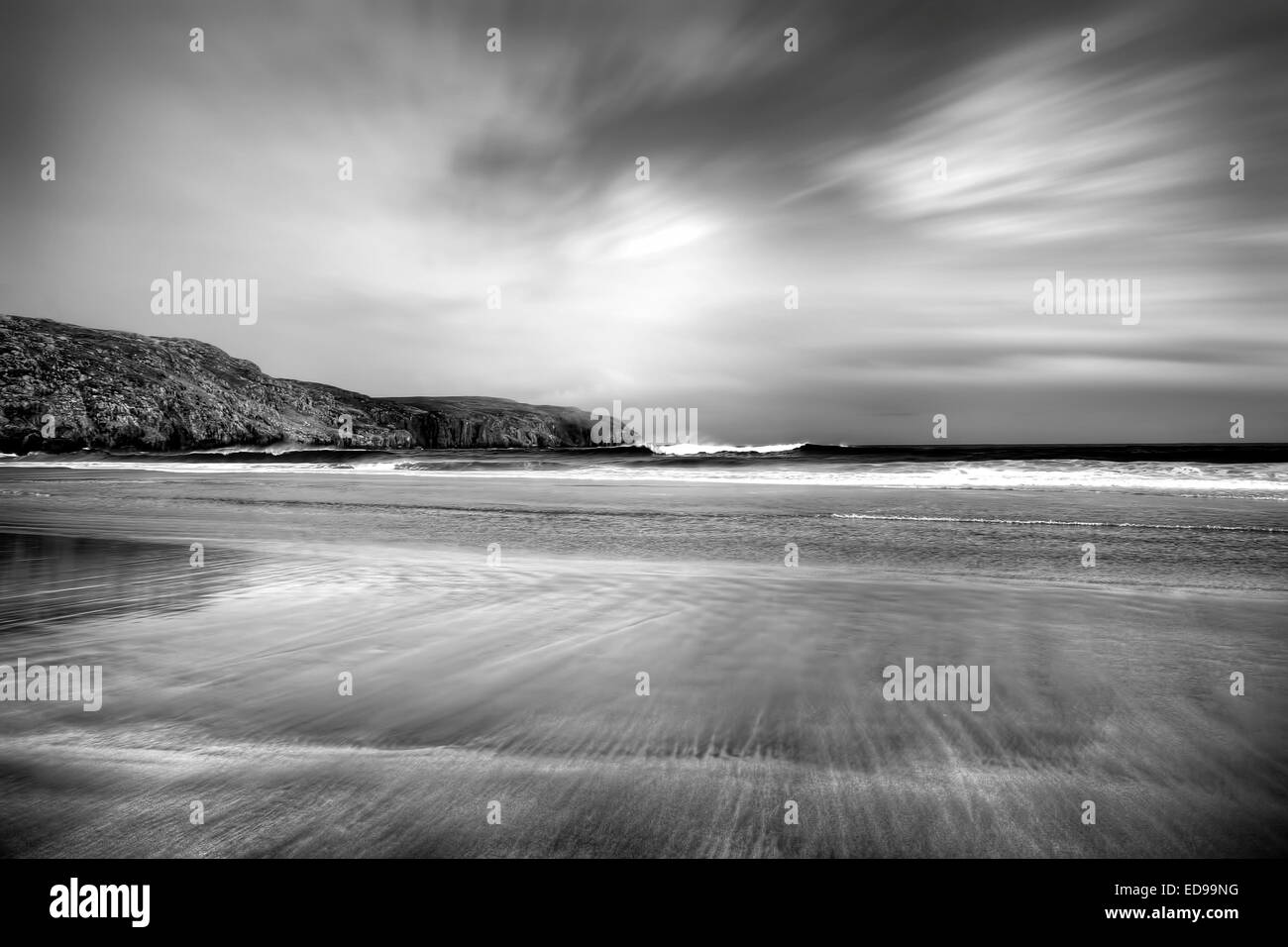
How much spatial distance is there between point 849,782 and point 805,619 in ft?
8.73

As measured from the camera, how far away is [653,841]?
2.05m

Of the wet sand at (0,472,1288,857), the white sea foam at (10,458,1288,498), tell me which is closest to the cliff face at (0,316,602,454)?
the white sea foam at (10,458,1288,498)

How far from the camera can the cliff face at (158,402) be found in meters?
63.3

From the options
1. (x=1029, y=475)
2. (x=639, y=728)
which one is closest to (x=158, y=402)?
(x=1029, y=475)

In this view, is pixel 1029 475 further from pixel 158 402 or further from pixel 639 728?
pixel 158 402

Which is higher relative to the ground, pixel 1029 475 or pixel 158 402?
pixel 158 402

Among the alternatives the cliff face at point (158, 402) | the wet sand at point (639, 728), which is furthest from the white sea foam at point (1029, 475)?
the cliff face at point (158, 402)

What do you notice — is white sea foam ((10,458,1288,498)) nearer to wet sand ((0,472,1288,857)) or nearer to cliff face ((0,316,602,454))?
wet sand ((0,472,1288,857))

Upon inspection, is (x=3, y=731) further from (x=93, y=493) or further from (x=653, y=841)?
(x=93, y=493)

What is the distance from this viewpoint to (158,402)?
240ft

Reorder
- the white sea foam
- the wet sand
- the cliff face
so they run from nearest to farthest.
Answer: the wet sand → the white sea foam → the cliff face

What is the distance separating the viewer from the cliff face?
208 ft
